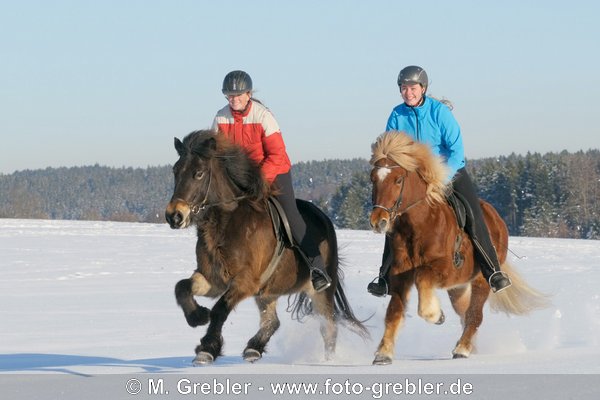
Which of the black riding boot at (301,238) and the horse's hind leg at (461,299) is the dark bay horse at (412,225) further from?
the horse's hind leg at (461,299)

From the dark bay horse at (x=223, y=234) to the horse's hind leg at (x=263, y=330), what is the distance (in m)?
0.01

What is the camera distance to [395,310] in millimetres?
8492

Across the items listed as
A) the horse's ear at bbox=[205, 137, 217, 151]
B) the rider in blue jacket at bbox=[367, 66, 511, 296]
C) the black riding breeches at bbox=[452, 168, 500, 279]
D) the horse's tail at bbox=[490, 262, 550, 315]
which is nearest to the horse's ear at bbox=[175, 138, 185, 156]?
the horse's ear at bbox=[205, 137, 217, 151]

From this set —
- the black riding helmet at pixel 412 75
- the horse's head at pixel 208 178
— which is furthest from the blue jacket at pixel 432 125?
the horse's head at pixel 208 178

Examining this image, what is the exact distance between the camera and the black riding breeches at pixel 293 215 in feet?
30.8

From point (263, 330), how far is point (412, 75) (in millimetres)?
2808

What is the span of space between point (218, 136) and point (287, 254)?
1332mm

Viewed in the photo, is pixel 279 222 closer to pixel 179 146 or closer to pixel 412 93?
pixel 179 146

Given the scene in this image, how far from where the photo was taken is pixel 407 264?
8.55m

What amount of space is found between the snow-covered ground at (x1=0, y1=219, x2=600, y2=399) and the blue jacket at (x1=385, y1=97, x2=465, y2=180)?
6.52ft

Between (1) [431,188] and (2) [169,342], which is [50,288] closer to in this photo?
(2) [169,342]

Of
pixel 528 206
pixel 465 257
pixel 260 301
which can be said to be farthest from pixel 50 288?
pixel 528 206

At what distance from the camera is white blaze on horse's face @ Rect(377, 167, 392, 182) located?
834cm
